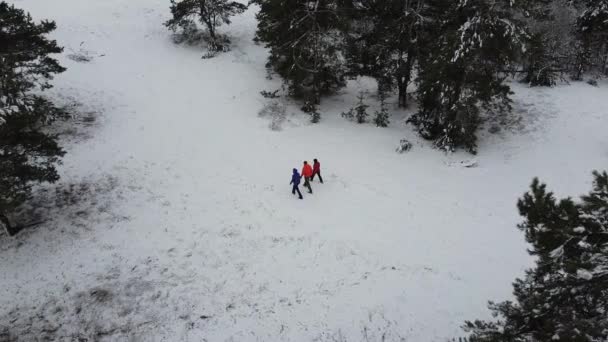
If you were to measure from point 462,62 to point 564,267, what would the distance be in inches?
556

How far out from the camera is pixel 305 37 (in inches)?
865

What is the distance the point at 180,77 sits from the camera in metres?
26.6

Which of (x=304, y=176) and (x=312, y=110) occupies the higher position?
(x=312, y=110)

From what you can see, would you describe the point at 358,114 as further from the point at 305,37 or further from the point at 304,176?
the point at 304,176

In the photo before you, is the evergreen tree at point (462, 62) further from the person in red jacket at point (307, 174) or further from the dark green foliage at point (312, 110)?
the person in red jacket at point (307, 174)

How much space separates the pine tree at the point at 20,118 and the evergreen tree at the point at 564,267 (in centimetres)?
1412

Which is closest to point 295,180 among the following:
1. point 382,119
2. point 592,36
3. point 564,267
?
point 382,119

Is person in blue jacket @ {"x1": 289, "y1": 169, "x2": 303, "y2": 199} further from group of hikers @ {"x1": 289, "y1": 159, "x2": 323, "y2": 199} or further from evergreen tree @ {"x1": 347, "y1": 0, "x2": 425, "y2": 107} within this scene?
evergreen tree @ {"x1": 347, "y1": 0, "x2": 425, "y2": 107}

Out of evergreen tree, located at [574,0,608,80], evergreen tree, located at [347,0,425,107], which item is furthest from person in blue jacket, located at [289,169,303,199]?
evergreen tree, located at [574,0,608,80]

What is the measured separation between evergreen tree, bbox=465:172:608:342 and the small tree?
2810 cm

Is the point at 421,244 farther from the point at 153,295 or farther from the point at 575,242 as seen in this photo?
the point at 153,295

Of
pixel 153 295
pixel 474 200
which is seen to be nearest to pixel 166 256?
pixel 153 295

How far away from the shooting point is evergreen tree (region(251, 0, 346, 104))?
21.3 meters

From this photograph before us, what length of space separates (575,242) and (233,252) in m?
10.2
